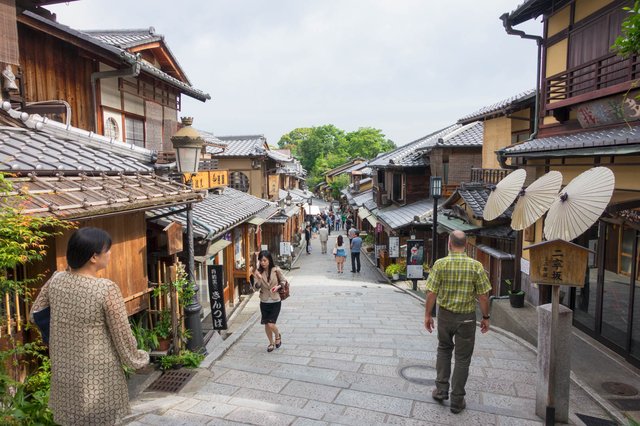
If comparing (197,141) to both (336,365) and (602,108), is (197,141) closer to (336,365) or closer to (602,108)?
(336,365)

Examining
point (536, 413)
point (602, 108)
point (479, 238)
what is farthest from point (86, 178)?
point (479, 238)

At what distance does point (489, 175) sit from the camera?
632 inches

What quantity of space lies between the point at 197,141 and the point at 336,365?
4.75 meters

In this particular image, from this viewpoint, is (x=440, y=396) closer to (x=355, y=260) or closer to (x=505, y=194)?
(x=505, y=194)

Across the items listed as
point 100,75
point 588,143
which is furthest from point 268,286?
point 100,75

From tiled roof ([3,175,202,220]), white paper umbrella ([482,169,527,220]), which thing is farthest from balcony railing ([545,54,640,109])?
tiled roof ([3,175,202,220])

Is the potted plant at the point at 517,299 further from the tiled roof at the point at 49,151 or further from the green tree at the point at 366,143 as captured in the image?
the green tree at the point at 366,143

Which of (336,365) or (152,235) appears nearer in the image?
(336,365)

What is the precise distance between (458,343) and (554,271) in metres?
1.47

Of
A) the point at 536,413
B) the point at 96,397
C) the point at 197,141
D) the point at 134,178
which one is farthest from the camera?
the point at 197,141

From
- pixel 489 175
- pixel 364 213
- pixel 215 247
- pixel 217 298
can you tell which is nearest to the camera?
pixel 217 298

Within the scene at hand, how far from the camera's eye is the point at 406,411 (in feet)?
16.6

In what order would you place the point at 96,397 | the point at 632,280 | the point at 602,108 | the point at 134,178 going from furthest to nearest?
the point at 602,108
the point at 632,280
the point at 134,178
the point at 96,397

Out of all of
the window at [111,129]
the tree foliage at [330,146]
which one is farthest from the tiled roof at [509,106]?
the tree foliage at [330,146]
